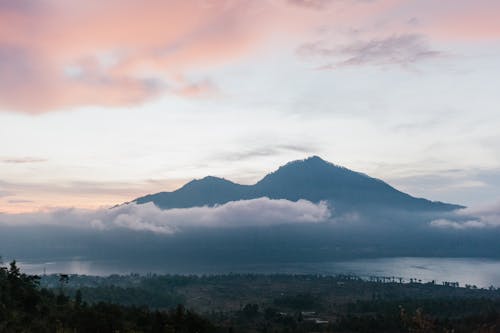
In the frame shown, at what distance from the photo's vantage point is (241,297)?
169m

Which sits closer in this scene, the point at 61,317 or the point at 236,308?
the point at 61,317

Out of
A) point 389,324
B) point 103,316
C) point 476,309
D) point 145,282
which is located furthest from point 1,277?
point 145,282

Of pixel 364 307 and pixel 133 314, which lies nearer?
pixel 133 314

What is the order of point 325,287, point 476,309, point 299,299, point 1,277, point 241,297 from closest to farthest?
point 1,277
point 476,309
point 299,299
point 241,297
point 325,287

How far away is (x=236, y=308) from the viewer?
476ft

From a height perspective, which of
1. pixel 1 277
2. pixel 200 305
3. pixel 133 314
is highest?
pixel 1 277

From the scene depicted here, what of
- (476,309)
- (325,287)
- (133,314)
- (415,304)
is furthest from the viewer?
(325,287)

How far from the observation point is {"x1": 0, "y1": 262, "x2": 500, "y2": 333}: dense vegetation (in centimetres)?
4516

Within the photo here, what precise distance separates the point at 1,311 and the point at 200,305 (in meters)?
109

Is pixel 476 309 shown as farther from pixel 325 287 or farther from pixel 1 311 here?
pixel 1 311

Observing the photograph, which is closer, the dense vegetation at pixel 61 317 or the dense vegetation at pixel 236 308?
the dense vegetation at pixel 61 317

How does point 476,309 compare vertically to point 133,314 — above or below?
below

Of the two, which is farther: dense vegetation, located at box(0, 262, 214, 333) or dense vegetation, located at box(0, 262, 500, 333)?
dense vegetation, located at box(0, 262, 500, 333)

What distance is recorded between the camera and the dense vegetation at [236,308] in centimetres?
4516
